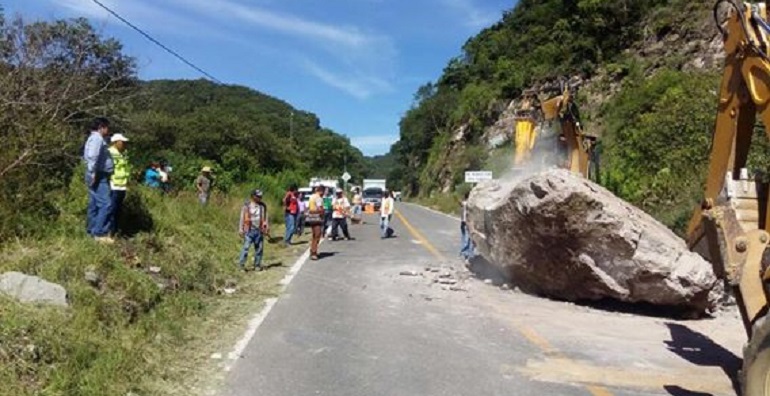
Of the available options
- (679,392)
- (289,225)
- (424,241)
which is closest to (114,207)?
(679,392)

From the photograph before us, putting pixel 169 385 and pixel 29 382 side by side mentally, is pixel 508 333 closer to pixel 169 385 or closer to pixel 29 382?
pixel 169 385

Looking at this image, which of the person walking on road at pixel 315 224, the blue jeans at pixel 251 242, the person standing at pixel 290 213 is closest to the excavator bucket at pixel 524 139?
A: the person walking on road at pixel 315 224

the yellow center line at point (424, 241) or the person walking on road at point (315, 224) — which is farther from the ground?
the person walking on road at point (315, 224)

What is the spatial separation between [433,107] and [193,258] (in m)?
87.5

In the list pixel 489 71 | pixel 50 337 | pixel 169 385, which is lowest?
pixel 169 385

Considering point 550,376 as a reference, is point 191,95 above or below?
above

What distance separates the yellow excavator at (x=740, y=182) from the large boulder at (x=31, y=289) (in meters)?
6.53

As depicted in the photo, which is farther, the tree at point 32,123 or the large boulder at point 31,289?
the tree at point 32,123

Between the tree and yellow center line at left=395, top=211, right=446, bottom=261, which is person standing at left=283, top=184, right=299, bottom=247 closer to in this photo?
yellow center line at left=395, top=211, right=446, bottom=261

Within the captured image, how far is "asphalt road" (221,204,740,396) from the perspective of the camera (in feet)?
22.3

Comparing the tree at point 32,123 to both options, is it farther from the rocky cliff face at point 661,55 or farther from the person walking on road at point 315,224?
the rocky cliff face at point 661,55

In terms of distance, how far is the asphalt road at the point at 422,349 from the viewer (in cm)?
681

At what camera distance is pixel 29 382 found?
19.0 ft

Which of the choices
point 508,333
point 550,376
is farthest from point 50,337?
point 508,333
